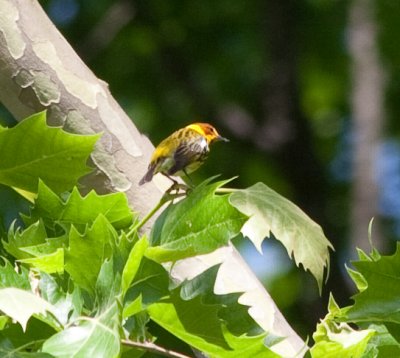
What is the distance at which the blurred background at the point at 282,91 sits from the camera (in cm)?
500

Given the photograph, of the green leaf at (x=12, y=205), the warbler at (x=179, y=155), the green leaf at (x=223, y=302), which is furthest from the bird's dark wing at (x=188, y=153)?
the green leaf at (x=12, y=205)

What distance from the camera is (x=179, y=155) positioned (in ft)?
5.41

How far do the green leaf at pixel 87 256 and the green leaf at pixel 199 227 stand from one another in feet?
0.24

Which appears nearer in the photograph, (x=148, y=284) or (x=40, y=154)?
(x=148, y=284)

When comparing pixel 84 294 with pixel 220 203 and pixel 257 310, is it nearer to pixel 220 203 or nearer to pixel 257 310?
pixel 220 203

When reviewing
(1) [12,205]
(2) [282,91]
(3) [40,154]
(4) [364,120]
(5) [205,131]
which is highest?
(3) [40,154]

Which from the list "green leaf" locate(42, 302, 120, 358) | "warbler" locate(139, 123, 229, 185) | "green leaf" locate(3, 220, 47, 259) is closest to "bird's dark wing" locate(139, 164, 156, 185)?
"warbler" locate(139, 123, 229, 185)

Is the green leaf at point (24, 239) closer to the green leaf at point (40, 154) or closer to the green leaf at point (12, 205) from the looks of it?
the green leaf at point (40, 154)

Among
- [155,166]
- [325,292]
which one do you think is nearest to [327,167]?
[325,292]

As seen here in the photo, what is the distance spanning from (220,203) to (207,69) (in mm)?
5318

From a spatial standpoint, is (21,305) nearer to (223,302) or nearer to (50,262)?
(50,262)

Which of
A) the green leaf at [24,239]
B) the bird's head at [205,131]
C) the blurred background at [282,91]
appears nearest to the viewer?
the green leaf at [24,239]

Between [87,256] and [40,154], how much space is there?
0.26 metres

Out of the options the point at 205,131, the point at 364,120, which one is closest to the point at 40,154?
the point at 205,131
